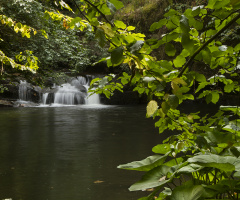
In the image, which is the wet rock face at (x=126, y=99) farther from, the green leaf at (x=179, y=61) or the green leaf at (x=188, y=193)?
the green leaf at (x=188, y=193)

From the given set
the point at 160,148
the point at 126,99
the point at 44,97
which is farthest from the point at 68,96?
the point at 160,148

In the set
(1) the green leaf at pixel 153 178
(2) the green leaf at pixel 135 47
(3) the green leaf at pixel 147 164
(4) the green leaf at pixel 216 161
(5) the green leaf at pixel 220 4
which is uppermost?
(5) the green leaf at pixel 220 4

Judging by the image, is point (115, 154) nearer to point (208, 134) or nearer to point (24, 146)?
point (24, 146)

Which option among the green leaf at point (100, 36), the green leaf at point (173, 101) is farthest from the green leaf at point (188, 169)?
the green leaf at point (100, 36)

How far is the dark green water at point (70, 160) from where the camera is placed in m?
3.61

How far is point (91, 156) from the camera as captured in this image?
559cm

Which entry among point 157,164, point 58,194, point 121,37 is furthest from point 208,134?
point 58,194

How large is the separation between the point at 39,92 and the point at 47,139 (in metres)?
13.3

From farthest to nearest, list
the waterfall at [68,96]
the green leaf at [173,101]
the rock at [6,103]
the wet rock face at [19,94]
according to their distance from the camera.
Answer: the waterfall at [68,96] < the wet rock face at [19,94] < the rock at [6,103] < the green leaf at [173,101]

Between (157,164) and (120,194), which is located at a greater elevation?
(157,164)

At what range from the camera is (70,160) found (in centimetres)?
528

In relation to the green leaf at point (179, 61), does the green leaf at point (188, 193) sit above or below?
below

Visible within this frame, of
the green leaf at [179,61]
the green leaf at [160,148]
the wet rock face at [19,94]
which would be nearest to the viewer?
the green leaf at [179,61]

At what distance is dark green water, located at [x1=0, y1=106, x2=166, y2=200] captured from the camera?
3613mm
